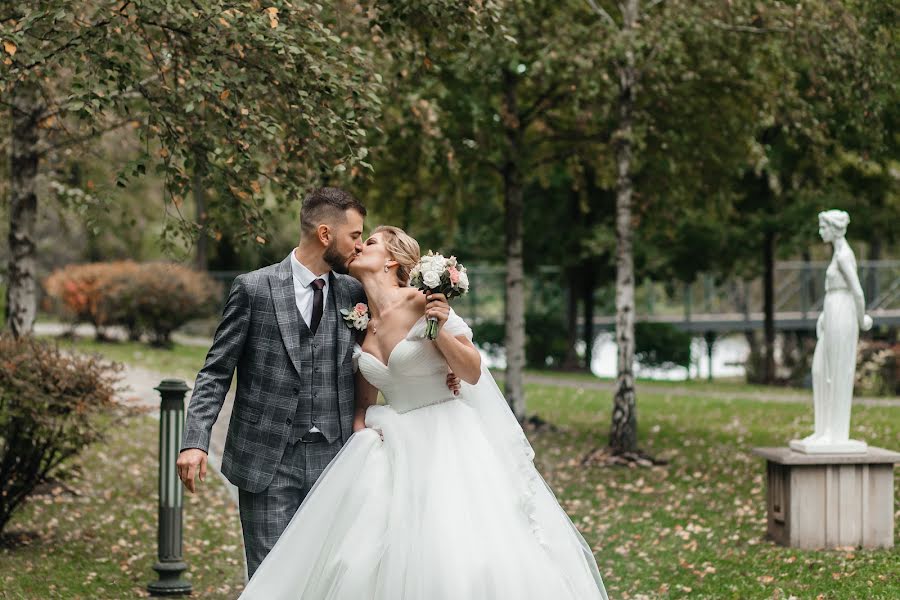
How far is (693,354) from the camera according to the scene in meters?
28.7

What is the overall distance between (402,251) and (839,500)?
5200 mm

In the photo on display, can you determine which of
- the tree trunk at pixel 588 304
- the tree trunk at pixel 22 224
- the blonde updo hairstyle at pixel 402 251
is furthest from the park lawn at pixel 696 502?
the tree trunk at pixel 588 304

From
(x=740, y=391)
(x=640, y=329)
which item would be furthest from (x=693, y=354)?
(x=740, y=391)

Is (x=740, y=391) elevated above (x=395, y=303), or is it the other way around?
(x=395, y=303)

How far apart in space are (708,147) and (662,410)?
4871 mm

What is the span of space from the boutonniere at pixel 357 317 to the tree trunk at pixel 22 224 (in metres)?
6.67

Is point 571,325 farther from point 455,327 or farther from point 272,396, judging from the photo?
point 272,396

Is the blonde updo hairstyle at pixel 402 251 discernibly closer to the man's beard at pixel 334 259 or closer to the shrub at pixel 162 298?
the man's beard at pixel 334 259

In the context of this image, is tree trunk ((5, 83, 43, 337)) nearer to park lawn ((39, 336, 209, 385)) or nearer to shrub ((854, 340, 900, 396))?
park lawn ((39, 336, 209, 385))

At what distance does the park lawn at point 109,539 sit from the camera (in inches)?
327

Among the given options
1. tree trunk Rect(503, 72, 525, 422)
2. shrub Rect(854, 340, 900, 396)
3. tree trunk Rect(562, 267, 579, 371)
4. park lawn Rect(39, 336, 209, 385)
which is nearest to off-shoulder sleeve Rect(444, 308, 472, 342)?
tree trunk Rect(503, 72, 525, 422)

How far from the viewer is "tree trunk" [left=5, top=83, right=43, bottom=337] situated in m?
11.0

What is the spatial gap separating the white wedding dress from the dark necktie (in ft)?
0.78

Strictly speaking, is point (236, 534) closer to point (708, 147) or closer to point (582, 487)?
point (582, 487)
